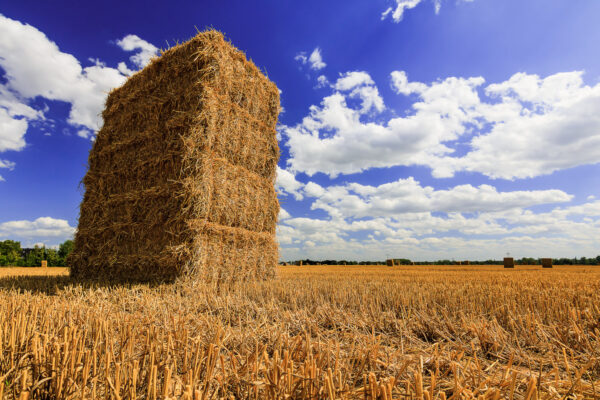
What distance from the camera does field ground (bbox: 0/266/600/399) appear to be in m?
1.29

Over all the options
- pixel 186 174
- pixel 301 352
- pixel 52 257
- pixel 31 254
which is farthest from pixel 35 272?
pixel 31 254

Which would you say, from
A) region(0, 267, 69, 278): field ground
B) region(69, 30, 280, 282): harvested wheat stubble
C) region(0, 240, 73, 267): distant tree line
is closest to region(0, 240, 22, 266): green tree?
region(0, 240, 73, 267): distant tree line

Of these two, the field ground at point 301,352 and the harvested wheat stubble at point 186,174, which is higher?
the harvested wheat stubble at point 186,174

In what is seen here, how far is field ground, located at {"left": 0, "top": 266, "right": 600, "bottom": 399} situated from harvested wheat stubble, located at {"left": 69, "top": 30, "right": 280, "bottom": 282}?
5.57 ft

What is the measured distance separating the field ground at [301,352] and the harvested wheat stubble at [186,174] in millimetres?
1696

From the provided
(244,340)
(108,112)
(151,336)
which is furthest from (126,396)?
(108,112)

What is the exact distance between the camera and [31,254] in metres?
31.1

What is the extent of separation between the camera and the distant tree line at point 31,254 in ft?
95.5

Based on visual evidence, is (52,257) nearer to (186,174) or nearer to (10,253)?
(10,253)

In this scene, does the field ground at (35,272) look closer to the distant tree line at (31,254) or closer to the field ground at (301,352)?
the field ground at (301,352)

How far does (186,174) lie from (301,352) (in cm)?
434

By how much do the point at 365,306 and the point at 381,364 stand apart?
1.77 metres

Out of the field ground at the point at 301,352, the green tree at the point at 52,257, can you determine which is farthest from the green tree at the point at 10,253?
the field ground at the point at 301,352

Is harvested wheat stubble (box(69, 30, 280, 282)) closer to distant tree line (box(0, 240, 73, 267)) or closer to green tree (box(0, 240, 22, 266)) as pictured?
distant tree line (box(0, 240, 73, 267))
